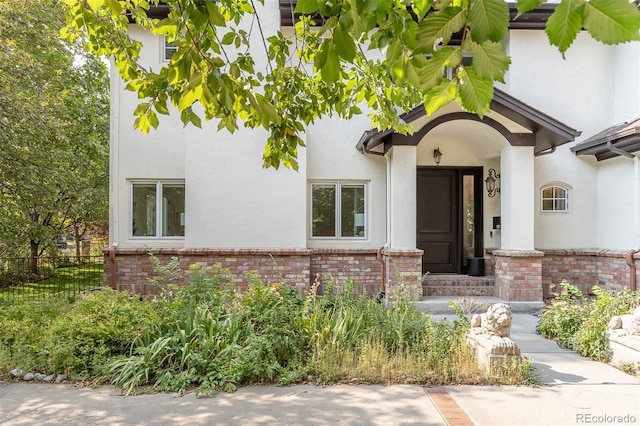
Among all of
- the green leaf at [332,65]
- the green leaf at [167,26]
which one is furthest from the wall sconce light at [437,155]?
the green leaf at [332,65]

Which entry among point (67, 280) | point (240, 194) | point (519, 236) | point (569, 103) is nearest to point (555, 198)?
point (519, 236)

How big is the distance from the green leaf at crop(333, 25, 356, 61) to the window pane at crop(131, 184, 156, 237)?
28.4 ft

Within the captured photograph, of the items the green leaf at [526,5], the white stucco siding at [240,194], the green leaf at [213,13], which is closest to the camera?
the green leaf at [526,5]

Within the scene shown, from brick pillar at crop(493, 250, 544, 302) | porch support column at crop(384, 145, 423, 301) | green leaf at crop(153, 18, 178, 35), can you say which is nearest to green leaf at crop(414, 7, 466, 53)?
green leaf at crop(153, 18, 178, 35)

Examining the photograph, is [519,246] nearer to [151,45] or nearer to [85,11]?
[85,11]

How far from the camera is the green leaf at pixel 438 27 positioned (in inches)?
62.2

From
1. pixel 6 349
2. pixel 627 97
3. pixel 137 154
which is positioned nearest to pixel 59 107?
pixel 137 154

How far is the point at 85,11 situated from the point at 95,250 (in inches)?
794

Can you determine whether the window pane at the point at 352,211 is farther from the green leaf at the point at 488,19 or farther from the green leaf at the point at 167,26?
the green leaf at the point at 488,19

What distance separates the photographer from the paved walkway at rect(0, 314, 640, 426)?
3.72 meters

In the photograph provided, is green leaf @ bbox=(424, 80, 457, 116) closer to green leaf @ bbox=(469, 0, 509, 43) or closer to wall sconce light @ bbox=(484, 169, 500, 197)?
green leaf @ bbox=(469, 0, 509, 43)

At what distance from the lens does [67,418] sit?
12.3 ft

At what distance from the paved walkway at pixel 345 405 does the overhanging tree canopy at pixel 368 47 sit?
8.48 ft

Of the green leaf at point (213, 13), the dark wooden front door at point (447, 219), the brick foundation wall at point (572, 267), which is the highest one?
the green leaf at point (213, 13)
